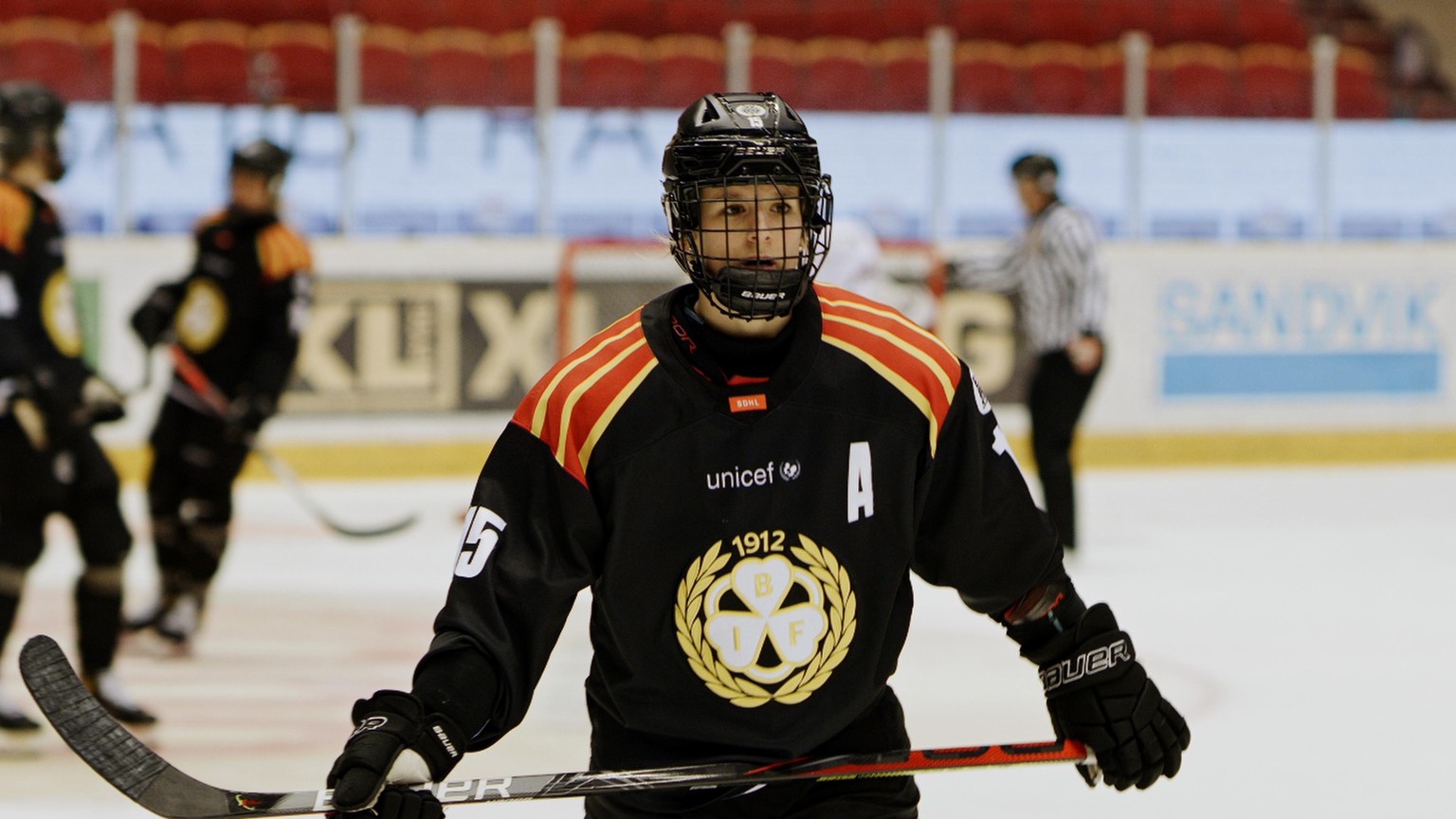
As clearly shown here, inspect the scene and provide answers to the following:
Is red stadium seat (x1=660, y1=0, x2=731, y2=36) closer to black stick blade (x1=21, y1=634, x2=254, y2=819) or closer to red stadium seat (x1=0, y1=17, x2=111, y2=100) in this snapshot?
red stadium seat (x1=0, y1=17, x2=111, y2=100)

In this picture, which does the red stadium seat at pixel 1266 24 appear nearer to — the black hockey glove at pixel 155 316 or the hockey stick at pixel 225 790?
the black hockey glove at pixel 155 316

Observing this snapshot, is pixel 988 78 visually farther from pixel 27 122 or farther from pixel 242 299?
pixel 27 122

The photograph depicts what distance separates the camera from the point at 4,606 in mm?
3547

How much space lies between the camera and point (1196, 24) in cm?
1023

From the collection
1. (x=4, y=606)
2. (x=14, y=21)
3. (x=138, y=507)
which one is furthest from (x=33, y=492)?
(x=14, y=21)

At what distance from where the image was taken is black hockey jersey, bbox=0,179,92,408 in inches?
137

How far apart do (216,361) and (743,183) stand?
3.21m

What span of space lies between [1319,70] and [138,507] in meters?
5.52

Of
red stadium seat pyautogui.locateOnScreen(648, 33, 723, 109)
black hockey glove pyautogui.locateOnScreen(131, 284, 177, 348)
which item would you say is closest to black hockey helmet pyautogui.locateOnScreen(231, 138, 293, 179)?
black hockey glove pyautogui.locateOnScreen(131, 284, 177, 348)

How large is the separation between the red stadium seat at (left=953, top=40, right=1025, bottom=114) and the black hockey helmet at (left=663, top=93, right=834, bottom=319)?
21.4ft

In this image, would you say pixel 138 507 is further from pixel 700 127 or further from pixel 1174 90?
pixel 700 127

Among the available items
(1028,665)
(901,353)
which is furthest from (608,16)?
(901,353)

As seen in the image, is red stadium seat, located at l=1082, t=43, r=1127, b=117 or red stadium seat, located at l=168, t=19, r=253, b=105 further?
red stadium seat, located at l=1082, t=43, r=1127, b=117

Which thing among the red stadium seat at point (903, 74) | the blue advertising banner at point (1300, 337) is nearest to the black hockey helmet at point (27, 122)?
the red stadium seat at point (903, 74)
